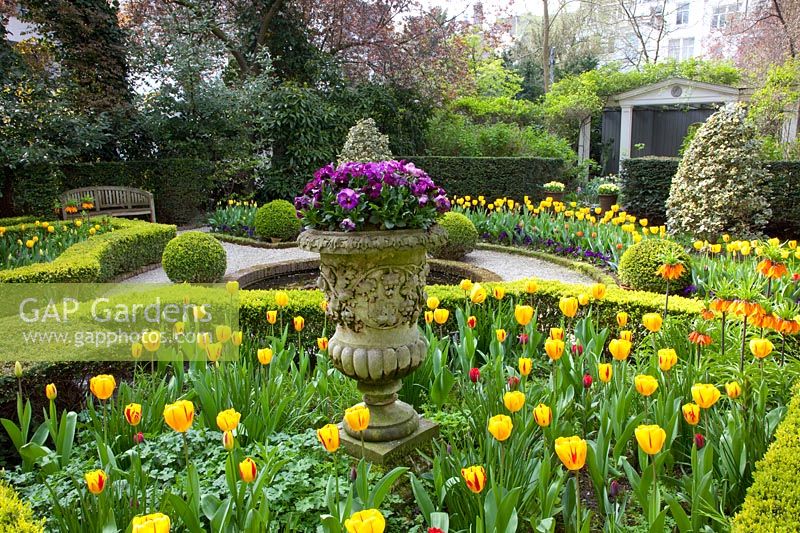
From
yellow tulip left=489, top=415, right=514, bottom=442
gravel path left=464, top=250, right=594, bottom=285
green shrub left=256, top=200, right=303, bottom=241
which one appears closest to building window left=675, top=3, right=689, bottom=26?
gravel path left=464, top=250, right=594, bottom=285

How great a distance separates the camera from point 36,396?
3.21m

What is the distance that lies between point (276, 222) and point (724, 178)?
6.99m

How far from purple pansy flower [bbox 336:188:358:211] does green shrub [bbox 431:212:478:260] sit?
5868 millimetres

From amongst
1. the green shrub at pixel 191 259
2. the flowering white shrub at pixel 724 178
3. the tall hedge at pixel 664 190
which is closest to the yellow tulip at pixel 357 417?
the green shrub at pixel 191 259

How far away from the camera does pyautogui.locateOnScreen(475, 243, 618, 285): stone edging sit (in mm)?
7246

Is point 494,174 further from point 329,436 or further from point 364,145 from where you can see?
point 329,436

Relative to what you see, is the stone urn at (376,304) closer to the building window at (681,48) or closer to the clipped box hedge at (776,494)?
the clipped box hedge at (776,494)

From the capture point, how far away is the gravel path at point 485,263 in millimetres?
7820

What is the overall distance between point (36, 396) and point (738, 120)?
8647 millimetres

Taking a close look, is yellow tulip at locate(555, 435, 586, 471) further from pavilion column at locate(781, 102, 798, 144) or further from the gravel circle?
pavilion column at locate(781, 102, 798, 144)

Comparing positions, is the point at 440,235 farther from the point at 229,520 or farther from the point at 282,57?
the point at 282,57

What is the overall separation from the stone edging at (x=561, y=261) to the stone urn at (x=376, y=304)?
4.20 metres

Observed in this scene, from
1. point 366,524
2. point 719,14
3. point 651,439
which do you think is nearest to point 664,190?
point 651,439

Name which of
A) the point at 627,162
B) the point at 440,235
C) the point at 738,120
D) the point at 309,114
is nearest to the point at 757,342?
the point at 440,235
